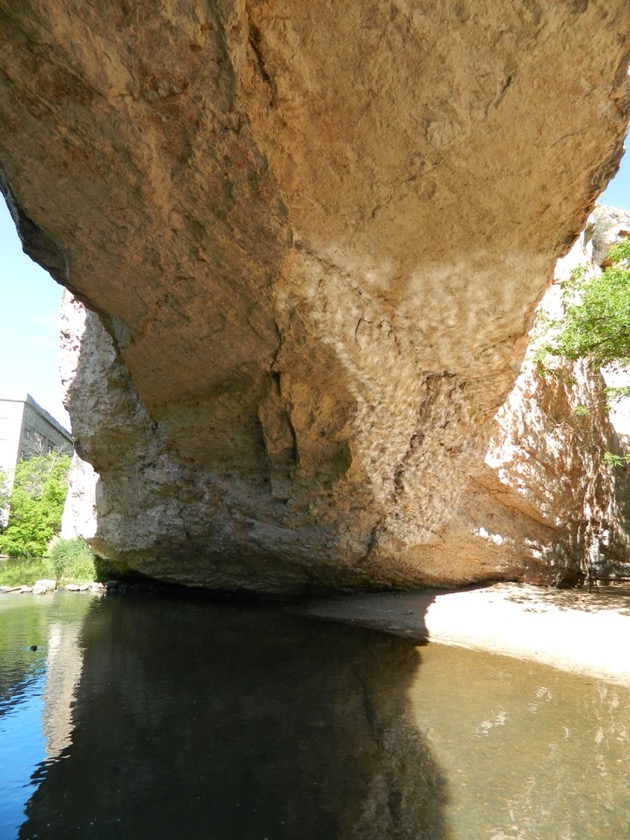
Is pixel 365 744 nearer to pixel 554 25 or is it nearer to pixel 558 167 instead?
pixel 558 167

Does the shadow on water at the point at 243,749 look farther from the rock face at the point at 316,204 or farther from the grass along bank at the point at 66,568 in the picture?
the grass along bank at the point at 66,568

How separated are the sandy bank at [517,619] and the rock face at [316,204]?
1553mm

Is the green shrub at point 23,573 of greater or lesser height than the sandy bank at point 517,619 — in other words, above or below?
above

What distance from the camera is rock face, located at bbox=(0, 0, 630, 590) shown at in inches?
135

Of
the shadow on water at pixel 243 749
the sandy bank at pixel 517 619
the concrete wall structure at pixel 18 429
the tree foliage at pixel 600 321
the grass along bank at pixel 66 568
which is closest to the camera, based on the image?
the shadow on water at pixel 243 749

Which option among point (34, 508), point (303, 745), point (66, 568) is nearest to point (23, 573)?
point (66, 568)

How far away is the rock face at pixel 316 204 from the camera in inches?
135

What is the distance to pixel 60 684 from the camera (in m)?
5.38

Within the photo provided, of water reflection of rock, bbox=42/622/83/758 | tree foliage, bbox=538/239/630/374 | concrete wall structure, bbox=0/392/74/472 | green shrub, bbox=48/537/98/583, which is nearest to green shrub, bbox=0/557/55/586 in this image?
green shrub, bbox=48/537/98/583

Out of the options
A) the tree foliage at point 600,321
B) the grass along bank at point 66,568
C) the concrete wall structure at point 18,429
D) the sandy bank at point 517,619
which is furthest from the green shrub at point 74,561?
the concrete wall structure at point 18,429

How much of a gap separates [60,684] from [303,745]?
2773 mm

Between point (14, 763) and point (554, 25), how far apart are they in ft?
18.9

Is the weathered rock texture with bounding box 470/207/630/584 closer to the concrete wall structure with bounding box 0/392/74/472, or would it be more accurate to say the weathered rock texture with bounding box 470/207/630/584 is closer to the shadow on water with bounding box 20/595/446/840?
the shadow on water with bounding box 20/595/446/840

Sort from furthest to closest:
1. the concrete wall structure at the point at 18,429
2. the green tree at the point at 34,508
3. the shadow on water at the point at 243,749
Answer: the concrete wall structure at the point at 18,429, the green tree at the point at 34,508, the shadow on water at the point at 243,749
